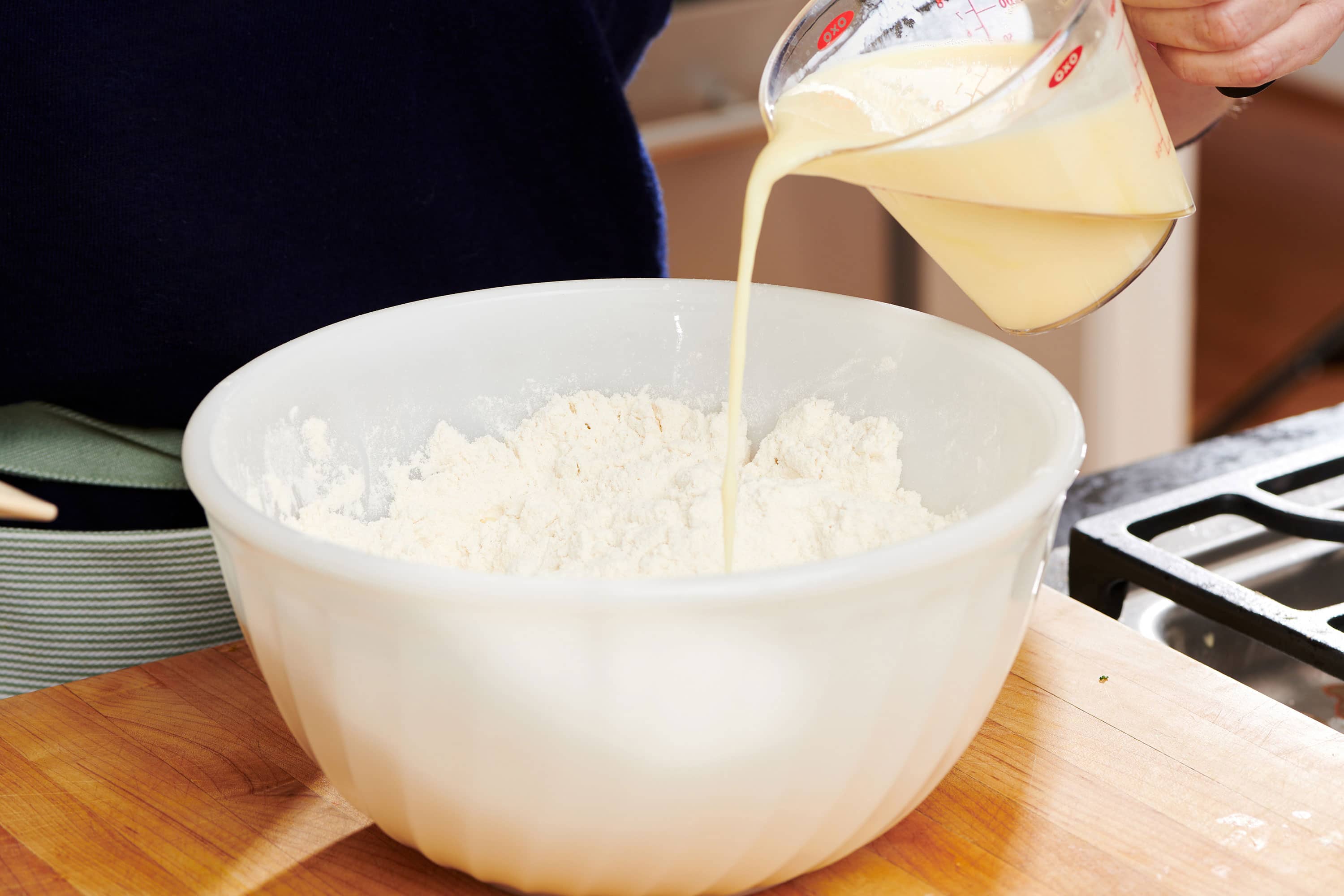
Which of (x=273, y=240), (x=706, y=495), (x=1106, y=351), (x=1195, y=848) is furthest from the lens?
(x=1106, y=351)

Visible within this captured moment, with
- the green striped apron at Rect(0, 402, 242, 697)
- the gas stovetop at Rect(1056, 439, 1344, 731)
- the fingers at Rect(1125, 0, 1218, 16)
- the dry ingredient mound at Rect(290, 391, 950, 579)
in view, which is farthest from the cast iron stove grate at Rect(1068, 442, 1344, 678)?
the green striped apron at Rect(0, 402, 242, 697)

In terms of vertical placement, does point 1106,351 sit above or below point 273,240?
below

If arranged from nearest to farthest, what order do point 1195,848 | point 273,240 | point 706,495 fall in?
point 1195,848, point 706,495, point 273,240

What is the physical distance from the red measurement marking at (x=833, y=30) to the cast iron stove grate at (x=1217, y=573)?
0.32 meters

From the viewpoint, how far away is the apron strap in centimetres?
78

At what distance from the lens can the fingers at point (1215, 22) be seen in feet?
2.13

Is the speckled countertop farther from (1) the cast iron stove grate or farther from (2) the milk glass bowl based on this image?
(2) the milk glass bowl

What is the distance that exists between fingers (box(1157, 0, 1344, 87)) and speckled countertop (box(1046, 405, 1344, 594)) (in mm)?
300

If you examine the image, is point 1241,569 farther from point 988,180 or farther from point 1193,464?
point 988,180

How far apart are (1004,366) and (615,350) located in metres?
0.21

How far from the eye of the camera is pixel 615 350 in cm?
69

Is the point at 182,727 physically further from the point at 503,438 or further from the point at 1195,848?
the point at 1195,848

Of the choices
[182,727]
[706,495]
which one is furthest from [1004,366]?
[182,727]

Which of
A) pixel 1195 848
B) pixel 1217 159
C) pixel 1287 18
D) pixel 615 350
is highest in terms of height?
pixel 1287 18
